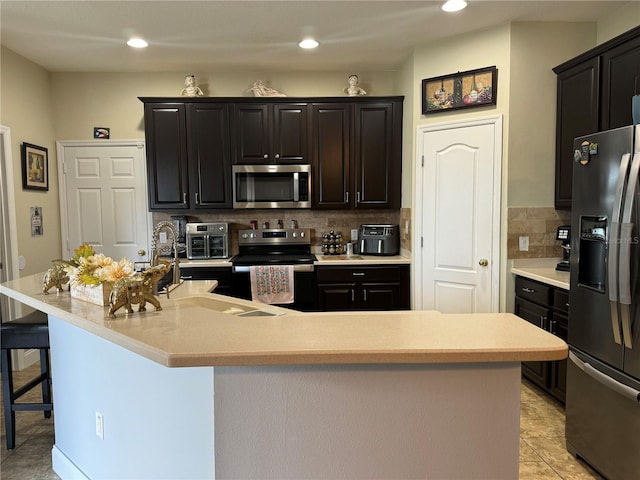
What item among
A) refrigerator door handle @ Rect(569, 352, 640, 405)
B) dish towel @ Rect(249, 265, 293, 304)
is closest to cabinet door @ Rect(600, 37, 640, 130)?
refrigerator door handle @ Rect(569, 352, 640, 405)

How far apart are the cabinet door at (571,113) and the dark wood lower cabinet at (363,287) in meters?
1.46

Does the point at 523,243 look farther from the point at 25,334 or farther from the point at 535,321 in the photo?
the point at 25,334

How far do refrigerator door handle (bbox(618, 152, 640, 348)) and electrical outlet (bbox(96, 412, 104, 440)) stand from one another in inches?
94.4

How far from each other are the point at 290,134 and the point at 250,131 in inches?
15.4

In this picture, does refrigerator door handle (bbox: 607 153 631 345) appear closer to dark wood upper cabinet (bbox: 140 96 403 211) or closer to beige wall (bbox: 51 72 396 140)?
dark wood upper cabinet (bbox: 140 96 403 211)

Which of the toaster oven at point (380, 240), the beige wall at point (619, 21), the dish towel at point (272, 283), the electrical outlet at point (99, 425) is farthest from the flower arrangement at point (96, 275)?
the beige wall at point (619, 21)

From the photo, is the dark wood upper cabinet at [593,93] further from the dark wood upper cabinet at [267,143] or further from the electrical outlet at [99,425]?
the electrical outlet at [99,425]

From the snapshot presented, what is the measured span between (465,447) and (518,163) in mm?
2567

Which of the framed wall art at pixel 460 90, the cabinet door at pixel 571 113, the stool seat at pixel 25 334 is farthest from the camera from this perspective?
the framed wall art at pixel 460 90

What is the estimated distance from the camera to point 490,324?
1.44 meters

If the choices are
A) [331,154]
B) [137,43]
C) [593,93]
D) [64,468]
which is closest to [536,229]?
[593,93]

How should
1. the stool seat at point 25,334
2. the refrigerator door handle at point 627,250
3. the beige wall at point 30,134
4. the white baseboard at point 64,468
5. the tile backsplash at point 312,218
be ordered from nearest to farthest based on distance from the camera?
the refrigerator door handle at point 627,250
the white baseboard at point 64,468
the stool seat at point 25,334
the beige wall at point 30,134
the tile backsplash at point 312,218

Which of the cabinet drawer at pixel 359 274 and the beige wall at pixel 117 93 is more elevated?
the beige wall at pixel 117 93

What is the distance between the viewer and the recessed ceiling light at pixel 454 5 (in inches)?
112
